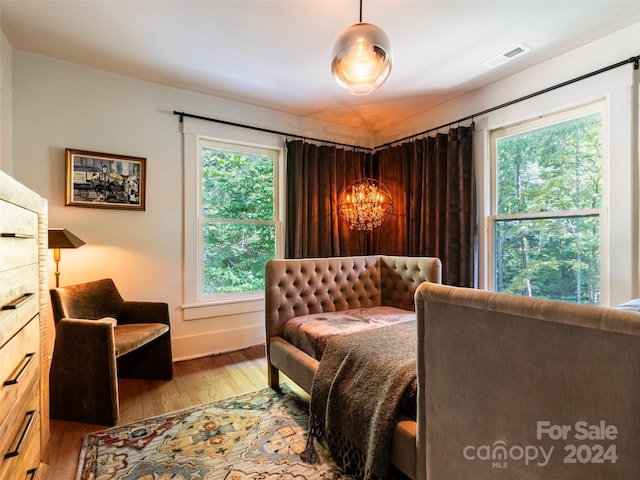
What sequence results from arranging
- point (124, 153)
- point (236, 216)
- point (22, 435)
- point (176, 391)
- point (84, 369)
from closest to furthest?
1. point (22, 435)
2. point (84, 369)
3. point (176, 391)
4. point (124, 153)
5. point (236, 216)

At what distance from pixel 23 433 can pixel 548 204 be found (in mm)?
3490

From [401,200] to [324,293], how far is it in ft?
5.47

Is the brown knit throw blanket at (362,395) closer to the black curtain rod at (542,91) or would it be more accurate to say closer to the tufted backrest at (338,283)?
the tufted backrest at (338,283)

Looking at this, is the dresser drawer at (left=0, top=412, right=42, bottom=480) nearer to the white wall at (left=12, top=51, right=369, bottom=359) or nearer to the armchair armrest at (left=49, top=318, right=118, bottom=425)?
the armchair armrest at (left=49, top=318, right=118, bottom=425)

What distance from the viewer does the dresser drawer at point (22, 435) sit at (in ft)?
2.92

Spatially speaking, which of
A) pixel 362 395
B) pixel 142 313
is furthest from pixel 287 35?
pixel 142 313

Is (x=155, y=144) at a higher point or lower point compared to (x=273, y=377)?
higher

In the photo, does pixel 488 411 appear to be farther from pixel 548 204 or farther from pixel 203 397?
pixel 548 204

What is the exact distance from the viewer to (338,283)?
2.86 metres

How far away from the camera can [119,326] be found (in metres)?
2.51

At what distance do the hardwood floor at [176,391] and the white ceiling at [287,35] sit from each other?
2.65m

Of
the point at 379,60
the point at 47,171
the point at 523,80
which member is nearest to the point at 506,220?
the point at 523,80

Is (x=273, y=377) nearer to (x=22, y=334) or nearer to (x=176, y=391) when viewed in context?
(x=176, y=391)

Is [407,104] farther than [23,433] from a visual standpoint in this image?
Yes
